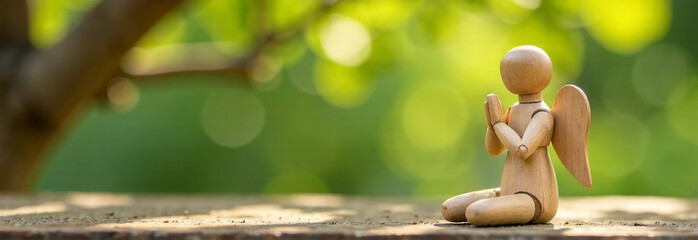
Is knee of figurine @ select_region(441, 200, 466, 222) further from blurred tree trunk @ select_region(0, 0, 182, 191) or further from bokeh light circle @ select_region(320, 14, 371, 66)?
bokeh light circle @ select_region(320, 14, 371, 66)

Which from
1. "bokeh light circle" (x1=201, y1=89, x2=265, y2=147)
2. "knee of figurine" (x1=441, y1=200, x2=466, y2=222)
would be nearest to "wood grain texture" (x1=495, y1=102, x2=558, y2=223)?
"knee of figurine" (x1=441, y1=200, x2=466, y2=222)

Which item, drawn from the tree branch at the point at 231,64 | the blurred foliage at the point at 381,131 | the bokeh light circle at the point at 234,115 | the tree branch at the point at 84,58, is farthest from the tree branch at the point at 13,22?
the bokeh light circle at the point at 234,115

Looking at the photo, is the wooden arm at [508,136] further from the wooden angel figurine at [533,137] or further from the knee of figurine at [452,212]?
the knee of figurine at [452,212]

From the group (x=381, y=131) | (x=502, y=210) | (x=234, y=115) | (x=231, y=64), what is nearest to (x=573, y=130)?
(x=502, y=210)

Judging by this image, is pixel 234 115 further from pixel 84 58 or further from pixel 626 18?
pixel 626 18

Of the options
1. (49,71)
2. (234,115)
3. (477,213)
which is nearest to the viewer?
(477,213)

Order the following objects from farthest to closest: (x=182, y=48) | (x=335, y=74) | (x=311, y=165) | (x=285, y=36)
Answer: (x=311, y=165)
(x=182, y=48)
(x=335, y=74)
(x=285, y=36)

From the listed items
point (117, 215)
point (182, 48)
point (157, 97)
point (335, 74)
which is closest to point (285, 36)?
point (335, 74)

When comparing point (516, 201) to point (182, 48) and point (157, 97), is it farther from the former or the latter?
point (157, 97)
